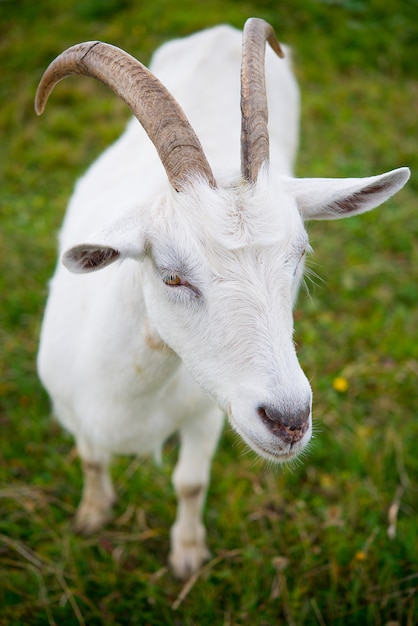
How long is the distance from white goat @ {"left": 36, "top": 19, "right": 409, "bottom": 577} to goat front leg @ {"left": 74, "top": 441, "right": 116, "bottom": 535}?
288mm

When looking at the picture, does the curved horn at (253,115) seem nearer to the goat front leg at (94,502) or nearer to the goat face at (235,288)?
the goat face at (235,288)

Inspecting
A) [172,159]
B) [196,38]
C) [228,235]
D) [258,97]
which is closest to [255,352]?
[228,235]

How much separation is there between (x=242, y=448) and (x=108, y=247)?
7.74 ft

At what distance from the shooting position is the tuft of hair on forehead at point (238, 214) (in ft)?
6.91

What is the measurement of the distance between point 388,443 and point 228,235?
2.35 m

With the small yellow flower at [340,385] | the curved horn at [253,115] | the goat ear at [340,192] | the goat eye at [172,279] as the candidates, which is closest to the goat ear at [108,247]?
the goat eye at [172,279]

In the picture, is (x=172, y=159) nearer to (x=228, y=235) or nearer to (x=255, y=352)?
(x=228, y=235)

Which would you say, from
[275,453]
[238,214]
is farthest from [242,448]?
[238,214]

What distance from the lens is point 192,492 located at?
339cm

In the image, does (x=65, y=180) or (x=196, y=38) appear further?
(x=65, y=180)

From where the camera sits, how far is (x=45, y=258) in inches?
209

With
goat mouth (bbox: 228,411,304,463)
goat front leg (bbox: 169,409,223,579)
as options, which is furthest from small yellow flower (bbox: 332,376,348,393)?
goat mouth (bbox: 228,411,304,463)

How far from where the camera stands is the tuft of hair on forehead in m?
2.11

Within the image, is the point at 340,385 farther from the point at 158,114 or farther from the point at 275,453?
the point at 158,114
